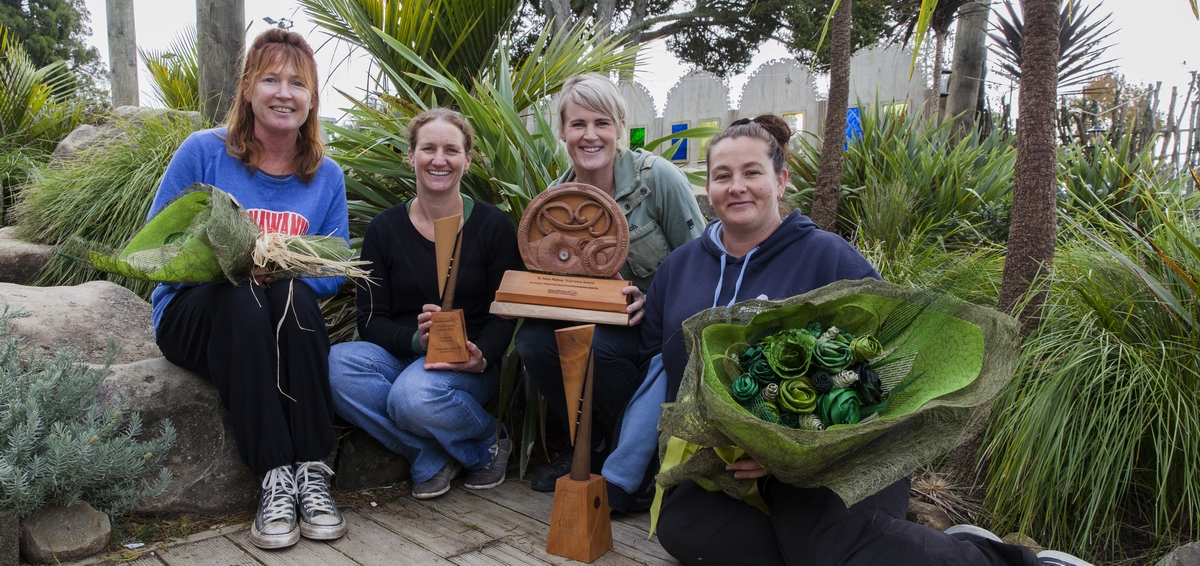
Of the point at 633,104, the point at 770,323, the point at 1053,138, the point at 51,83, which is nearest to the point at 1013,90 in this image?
the point at 633,104

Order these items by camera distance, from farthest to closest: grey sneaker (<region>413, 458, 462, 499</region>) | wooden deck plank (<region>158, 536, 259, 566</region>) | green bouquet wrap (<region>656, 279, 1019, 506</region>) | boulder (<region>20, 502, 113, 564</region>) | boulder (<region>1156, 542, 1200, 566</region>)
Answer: grey sneaker (<region>413, 458, 462, 499</region>) → wooden deck plank (<region>158, 536, 259, 566</region>) → boulder (<region>20, 502, 113, 564</region>) → boulder (<region>1156, 542, 1200, 566</region>) → green bouquet wrap (<region>656, 279, 1019, 506</region>)

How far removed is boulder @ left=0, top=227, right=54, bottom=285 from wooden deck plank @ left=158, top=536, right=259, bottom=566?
11.1 feet

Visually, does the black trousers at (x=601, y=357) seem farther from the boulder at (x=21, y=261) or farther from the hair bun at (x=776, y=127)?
the boulder at (x=21, y=261)

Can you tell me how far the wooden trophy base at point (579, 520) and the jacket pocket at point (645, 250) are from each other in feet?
2.87

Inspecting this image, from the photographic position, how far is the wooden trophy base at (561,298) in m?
2.41

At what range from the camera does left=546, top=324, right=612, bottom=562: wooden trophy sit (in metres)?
2.13

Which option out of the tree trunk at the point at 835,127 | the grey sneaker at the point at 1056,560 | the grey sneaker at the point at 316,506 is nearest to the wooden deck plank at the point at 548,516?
the grey sneaker at the point at 316,506

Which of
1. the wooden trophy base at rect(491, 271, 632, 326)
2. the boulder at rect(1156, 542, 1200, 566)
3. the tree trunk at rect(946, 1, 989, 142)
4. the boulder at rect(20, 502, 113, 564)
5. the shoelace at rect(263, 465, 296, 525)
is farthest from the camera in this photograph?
the tree trunk at rect(946, 1, 989, 142)

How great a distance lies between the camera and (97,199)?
4562 mm

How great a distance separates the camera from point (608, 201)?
2504 mm

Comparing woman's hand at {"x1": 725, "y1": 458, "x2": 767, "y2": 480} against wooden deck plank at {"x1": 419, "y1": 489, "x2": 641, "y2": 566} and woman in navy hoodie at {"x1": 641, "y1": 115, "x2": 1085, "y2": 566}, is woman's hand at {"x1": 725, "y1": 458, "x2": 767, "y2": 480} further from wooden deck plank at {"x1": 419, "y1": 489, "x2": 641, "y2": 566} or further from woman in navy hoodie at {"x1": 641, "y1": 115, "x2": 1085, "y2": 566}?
wooden deck plank at {"x1": 419, "y1": 489, "x2": 641, "y2": 566}

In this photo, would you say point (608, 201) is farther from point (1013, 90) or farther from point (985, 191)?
point (1013, 90)

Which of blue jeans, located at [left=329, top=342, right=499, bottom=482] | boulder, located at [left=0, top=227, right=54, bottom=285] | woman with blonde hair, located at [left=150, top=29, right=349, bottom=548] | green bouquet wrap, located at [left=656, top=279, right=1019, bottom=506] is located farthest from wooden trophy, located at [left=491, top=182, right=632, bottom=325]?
boulder, located at [left=0, top=227, right=54, bottom=285]

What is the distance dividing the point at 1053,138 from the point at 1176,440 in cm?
99
